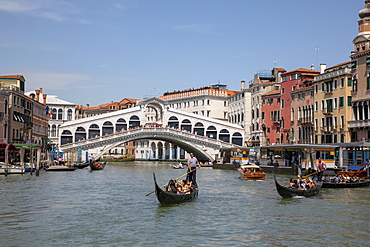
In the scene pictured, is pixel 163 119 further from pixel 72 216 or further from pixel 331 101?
pixel 72 216

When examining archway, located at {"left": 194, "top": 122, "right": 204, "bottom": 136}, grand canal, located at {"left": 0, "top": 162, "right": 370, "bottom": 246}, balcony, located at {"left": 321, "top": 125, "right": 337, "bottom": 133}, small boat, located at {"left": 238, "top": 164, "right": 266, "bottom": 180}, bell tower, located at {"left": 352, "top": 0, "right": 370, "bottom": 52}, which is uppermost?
bell tower, located at {"left": 352, "top": 0, "right": 370, "bottom": 52}

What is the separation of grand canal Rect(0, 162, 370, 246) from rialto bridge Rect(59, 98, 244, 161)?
2625 cm

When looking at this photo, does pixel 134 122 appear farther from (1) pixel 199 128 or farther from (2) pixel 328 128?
(2) pixel 328 128

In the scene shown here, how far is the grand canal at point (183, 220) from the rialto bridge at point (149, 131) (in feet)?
86.1

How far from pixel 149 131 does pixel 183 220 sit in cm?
3374

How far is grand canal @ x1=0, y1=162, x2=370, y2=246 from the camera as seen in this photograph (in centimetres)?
1071

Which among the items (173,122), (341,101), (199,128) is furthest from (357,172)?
(173,122)

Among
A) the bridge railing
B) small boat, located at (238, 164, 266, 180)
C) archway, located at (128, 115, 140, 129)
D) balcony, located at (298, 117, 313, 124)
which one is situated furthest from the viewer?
archway, located at (128, 115, 140, 129)

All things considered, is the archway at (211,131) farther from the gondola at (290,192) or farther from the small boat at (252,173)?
the gondola at (290,192)

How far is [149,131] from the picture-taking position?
46500 millimetres

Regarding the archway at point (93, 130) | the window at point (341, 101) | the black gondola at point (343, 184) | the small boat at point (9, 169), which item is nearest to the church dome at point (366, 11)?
the window at point (341, 101)

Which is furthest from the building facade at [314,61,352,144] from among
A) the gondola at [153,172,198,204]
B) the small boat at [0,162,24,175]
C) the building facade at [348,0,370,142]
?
the gondola at [153,172,198,204]

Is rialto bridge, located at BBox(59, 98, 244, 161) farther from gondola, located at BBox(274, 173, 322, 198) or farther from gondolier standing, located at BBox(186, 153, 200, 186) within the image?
gondola, located at BBox(274, 173, 322, 198)

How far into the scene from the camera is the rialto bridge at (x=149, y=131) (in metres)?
45.7
